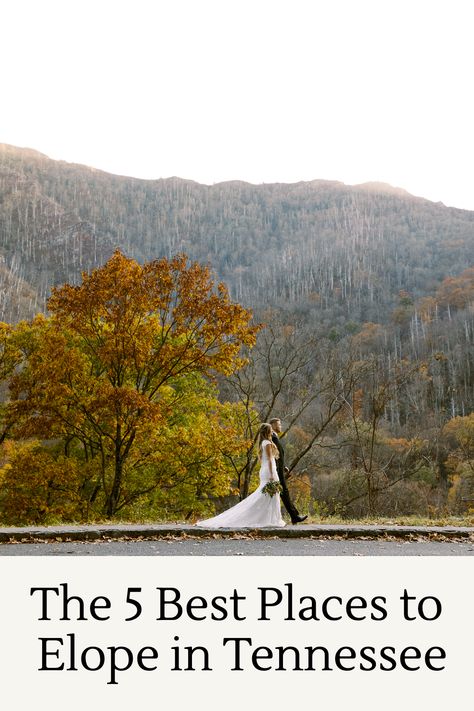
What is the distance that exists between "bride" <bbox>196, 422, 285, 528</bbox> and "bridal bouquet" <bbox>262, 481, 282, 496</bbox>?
41 mm

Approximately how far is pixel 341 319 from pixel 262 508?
10327cm

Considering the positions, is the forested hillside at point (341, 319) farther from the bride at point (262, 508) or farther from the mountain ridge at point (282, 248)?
the bride at point (262, 508)

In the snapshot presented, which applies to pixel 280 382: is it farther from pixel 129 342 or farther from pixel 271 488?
pixel 271 488

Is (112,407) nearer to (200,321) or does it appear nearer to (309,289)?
(200,321)

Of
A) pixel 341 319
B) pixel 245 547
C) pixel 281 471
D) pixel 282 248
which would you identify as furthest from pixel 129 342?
pixel 282 248

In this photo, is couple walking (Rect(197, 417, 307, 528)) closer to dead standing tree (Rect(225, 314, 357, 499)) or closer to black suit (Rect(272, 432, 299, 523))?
black suit (Rect(272, 432, 299, 523))

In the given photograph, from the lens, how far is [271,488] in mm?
14805

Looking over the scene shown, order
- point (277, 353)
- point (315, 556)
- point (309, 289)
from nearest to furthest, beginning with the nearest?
point (315, 556) → point (277, 353) → point (309, 289)

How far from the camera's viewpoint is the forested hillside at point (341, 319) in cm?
3450

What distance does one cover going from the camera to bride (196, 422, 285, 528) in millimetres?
14742

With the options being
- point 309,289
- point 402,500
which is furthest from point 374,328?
point 402,500

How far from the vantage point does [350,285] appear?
143 meters

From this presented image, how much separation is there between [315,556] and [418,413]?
210ft

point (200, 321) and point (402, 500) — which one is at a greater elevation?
point (200, 321)
